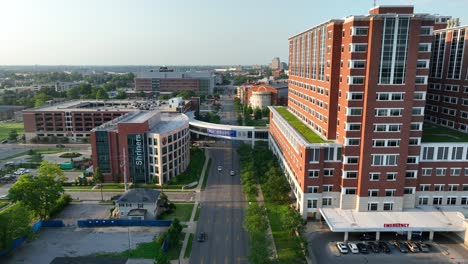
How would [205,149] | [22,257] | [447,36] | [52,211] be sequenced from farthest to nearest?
[205,149] < [447,36] < [52,211] < [22,257]

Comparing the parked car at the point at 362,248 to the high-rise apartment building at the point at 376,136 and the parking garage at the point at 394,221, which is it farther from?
the high-rise apartment building at the point at 376,136

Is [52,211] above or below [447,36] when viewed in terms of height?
below

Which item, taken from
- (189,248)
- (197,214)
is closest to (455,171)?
(197,214)

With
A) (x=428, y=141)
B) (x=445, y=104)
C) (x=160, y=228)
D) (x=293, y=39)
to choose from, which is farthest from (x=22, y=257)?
(x=445, y=104)

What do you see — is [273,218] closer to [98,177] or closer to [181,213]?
[181,213]

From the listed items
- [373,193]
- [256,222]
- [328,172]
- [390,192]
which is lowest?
[256,222]

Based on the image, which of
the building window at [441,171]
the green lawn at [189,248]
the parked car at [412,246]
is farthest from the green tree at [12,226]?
the building window at [441,171]

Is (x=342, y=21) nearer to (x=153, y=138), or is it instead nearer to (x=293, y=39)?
(x=293, y=39)
